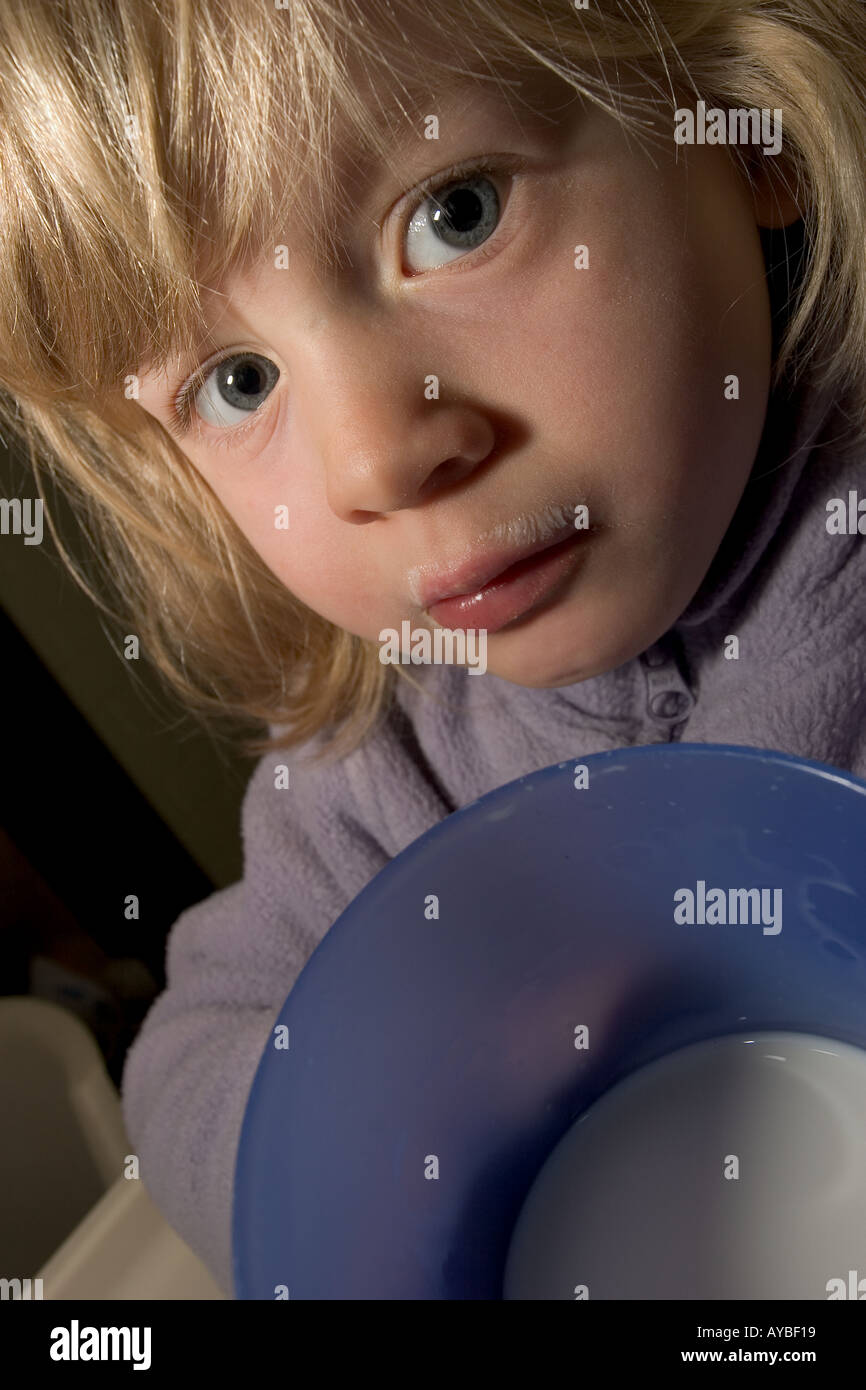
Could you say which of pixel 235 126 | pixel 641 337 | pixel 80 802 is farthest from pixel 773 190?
pixel 80 802

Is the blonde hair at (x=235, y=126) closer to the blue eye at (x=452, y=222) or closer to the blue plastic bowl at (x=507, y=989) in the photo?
the blue eye at (x=452, y=222)

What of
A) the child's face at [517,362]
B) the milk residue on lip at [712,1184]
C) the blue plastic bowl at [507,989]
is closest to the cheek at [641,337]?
the child's face at [517,362]

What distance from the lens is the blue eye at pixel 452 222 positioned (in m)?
0.43

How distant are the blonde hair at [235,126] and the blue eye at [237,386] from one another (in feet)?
0.08

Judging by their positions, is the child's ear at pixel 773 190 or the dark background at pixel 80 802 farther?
the dark background at pixel 80 802

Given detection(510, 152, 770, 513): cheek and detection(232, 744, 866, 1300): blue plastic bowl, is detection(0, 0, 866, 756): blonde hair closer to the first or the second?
detection(510, 152, 770, 513): cheek

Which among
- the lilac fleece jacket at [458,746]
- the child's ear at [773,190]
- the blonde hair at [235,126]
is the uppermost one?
the child's ear at [773,190]

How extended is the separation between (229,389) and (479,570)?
13 cm

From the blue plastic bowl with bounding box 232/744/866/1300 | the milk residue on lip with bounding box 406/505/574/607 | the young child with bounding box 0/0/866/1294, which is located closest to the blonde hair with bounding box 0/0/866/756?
the young child with bounding box 0/0/866/1294

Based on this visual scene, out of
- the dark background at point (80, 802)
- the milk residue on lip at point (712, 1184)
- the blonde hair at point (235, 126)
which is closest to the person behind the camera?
the blonde hair at point (235, 126)

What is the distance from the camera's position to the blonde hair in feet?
1.30

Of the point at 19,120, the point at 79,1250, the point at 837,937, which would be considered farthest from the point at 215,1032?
the point at 19,120

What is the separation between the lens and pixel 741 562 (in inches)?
23.2

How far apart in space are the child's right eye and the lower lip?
0.38 feet
